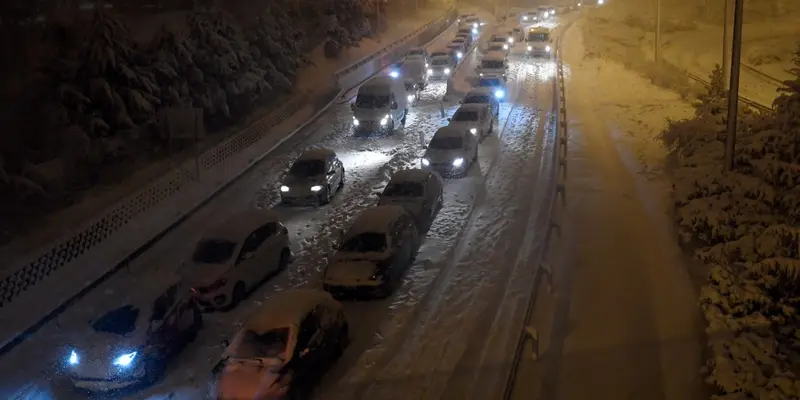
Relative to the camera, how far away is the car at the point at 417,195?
19.8m

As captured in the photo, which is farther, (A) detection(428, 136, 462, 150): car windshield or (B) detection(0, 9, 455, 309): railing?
(A) detection(428, 136, 462, 150): car windshield

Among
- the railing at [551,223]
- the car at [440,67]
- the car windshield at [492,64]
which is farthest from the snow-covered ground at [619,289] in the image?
the car at [440,67]

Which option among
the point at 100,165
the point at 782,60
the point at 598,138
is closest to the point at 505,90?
the point at 598,138

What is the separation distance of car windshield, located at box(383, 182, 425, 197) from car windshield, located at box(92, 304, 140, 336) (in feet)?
28.1

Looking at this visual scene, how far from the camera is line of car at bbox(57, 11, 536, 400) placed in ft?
40.3

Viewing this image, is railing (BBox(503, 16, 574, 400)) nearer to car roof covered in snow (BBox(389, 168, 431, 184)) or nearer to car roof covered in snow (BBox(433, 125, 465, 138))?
car roof covered in snow (BBox(433, 125, 465, 138))

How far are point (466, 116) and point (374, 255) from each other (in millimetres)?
14572

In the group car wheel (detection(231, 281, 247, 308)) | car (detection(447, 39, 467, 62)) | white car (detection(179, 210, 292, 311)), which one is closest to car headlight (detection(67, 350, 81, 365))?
white car (detection(179, 210, 292, 311))

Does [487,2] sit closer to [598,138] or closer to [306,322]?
[598,138]

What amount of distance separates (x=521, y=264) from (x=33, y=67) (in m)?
19.4

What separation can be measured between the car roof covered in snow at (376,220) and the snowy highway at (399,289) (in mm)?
1317

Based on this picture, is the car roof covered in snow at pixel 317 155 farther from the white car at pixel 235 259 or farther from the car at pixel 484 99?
the car at pixel 484 99

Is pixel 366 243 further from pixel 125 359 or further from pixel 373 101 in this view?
pixel 373 101

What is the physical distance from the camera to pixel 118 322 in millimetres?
13586
